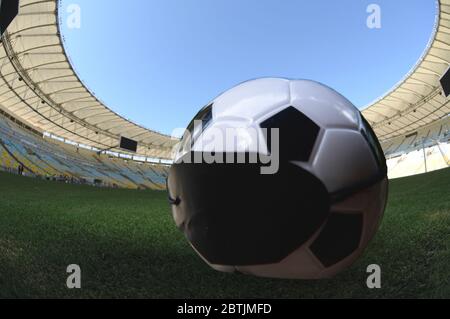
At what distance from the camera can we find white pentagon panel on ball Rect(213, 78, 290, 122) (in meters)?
2.09

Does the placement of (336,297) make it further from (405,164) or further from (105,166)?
(105,166)

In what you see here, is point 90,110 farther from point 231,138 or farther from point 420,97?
point 420,97

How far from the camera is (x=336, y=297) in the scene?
2.12 m

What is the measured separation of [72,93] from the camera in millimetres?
26000

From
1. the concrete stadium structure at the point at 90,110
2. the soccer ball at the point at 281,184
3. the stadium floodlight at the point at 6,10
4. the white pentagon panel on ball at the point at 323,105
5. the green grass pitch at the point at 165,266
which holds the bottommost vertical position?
the green grass pitch at the point at 165,266

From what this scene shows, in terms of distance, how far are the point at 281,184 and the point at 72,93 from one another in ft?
91.3

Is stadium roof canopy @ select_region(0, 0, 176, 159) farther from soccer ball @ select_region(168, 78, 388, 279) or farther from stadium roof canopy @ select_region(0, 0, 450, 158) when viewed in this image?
soccer ball @ select_region(168, 78, 388, 279)

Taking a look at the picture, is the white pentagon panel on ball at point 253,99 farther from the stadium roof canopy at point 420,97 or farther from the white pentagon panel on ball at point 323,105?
the stadium roof canopy at point 420,97

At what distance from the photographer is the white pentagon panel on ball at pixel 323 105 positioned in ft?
6.80

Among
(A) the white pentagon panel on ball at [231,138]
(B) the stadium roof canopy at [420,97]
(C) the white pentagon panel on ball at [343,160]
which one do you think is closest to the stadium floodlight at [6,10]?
(A) the white pentagon panel on ball at [231,138]

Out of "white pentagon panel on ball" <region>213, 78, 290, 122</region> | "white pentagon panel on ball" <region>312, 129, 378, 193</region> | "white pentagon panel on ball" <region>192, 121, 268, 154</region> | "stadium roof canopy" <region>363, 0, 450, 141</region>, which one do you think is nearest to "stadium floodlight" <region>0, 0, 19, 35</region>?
"white pentagon panel on ball" <region>213, 78, 290, 122</region>

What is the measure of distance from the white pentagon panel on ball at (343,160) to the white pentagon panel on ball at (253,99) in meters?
0.40

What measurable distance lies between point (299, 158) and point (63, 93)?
92.7 feet

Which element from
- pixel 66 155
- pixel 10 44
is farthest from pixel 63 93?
pixel 66 155
